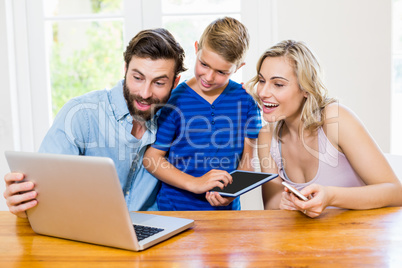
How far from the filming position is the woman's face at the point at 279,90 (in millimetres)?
1605

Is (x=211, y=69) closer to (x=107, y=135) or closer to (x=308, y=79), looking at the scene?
(x=308, y=79)

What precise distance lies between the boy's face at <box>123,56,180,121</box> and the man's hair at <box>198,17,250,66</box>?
0.61ft

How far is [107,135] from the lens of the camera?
168 centimetres

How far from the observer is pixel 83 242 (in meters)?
1.07

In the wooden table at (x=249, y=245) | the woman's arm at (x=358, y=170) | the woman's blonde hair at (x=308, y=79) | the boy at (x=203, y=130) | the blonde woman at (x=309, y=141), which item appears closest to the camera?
the wooden table at (x=249, y=245)

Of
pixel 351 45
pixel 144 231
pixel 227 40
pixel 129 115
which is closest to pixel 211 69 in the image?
pixel 227 40

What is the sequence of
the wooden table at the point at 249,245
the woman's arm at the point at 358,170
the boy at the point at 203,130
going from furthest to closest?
the boy at the point at 203,130
the woman's arm at the point at 358,170
the wooden table at the point at 249,245

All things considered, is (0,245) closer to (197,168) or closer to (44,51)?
(197,168)

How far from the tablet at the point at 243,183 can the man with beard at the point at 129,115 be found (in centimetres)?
44

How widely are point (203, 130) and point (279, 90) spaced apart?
39cm

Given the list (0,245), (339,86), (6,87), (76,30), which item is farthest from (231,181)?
(76,30)

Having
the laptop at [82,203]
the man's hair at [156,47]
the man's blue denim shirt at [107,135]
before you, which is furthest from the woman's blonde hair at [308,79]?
the laptop at [82,203]

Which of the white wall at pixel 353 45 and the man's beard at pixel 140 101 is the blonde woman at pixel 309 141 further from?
the white wall at pixel 353 45

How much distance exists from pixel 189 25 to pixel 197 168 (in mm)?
1044
